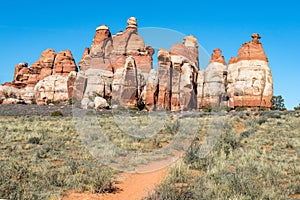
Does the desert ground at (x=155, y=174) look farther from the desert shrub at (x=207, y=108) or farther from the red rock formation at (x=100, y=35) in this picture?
the red rock formation at (x=100, y=35)

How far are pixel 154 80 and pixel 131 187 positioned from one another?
46.9m

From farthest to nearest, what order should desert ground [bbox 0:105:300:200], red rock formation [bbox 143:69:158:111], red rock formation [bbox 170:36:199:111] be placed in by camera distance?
1. red rock formation [bbox 170:36:199:111]
2. red rock formation [bbox 143:69:158:111]
3. desert ground [bbox 0:105:300:200]

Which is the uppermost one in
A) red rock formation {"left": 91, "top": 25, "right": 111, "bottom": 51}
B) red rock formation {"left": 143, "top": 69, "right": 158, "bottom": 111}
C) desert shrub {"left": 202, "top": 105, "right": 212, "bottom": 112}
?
red rock formation {"left": 91, "top": 25, "right": 111, "bottom": 51}

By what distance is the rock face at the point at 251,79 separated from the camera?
186 ft

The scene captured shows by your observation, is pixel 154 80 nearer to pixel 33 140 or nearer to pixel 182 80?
pixel 182 80

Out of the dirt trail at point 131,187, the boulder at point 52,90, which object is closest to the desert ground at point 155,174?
the dirt trail at point 131,187

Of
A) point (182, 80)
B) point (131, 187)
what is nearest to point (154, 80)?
point (182, 80)

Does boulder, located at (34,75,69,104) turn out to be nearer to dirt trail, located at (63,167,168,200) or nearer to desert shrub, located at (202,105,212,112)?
desert shrub, located at (202,105,212,112)

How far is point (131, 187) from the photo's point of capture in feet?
26.2

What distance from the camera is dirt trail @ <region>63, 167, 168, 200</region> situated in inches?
275

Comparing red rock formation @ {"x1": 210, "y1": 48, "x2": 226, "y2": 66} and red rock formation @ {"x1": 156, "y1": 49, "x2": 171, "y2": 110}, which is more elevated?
red rock formation @ {"x1": 210, "y1": 48, "x2": 226, "y2": 66}

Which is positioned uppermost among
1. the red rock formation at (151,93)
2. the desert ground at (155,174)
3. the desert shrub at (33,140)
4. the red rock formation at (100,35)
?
the red rock formation at (100,35)

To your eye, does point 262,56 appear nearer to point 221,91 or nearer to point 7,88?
point 221,91

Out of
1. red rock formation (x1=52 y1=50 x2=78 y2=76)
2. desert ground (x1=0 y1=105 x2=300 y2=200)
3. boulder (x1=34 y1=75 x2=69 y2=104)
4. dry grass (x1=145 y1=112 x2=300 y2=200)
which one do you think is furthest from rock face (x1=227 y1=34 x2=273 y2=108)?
desert ground (x1=0 y1=105 x2=300 y2=200)
